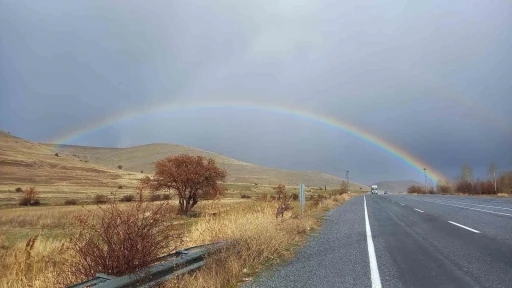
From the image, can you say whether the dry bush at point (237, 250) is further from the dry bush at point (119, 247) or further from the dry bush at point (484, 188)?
the dry bush at point (484, 188)

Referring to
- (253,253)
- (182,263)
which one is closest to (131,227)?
(182,263)

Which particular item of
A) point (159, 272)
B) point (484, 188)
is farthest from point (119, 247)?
point (484, 188)

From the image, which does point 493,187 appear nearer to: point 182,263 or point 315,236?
point 315,236

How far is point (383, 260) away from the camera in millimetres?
9133

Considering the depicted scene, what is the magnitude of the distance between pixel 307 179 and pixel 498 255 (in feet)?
620

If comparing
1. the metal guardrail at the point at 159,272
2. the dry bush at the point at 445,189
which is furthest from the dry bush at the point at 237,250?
the dry bush at the point at 445,189

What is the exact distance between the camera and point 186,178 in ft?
108

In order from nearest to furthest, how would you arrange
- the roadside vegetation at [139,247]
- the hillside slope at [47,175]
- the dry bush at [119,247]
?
the dry bush at [119,247] → the roadside vegetation at [139,247] → the hillside slope at [47,175]

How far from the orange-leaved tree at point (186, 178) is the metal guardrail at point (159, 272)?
25.1 metres

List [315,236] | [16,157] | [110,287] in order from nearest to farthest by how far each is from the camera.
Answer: [110,287]
[315,236]
[16,157]

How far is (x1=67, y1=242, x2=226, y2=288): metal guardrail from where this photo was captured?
5090mm

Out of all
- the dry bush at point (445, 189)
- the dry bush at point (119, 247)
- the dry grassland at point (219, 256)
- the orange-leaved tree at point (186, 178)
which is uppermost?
the dry bush at point (445, 189)

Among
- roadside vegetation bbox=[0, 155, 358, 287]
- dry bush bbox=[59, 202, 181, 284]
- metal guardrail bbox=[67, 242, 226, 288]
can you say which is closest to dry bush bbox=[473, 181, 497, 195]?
roadside vegetation bbox=[0, 155, 358, 287]

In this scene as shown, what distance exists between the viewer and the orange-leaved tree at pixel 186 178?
108 ft
